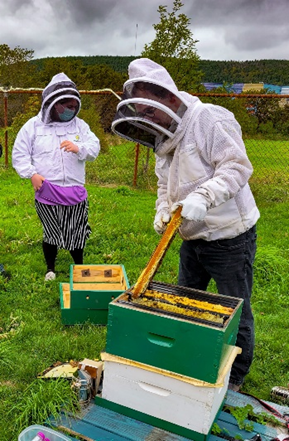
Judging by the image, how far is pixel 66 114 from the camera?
3.84m

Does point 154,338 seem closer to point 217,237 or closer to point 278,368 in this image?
point 217,237

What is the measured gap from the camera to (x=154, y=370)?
196 centimetres

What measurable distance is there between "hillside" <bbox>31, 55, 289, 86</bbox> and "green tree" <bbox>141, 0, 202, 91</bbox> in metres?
30.5

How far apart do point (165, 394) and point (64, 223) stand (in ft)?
7.73

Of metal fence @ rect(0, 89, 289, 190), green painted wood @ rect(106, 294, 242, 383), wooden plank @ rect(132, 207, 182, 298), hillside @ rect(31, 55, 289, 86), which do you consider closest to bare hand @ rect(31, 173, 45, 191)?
wooden plank @ rect(132, 207, 182, 298)

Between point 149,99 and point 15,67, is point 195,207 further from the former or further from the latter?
point 15,67

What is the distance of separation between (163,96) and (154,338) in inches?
46.5

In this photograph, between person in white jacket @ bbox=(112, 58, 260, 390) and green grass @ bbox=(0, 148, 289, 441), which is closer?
person in white jacket @ bbox=(112, 58, 260, 390)

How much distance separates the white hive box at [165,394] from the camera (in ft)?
6.32

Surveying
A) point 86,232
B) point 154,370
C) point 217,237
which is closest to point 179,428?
point 154,370

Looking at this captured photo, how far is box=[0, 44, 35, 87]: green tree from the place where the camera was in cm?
1539

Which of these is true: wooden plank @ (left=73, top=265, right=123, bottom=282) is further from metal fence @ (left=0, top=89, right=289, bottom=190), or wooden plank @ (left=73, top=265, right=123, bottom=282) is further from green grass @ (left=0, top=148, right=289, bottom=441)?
metal fence @ (left=0, top=89, right=289, bottom=190)

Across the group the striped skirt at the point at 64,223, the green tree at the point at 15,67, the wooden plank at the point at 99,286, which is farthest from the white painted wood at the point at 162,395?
the green tree at the point at 15,67

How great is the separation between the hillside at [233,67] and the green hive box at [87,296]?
36.3 m
